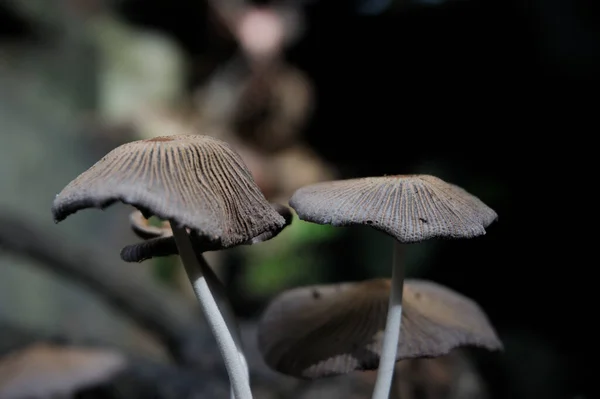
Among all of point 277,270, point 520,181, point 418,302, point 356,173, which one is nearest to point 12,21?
point 277,270

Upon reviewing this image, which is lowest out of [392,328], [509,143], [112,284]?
[392,328]

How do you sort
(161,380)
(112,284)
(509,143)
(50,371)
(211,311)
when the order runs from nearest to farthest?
(211,311)
(50,371)
(161,380)
(112,284)
(509,143)

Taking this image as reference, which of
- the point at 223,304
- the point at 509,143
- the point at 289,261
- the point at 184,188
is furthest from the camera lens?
the point at 289,261

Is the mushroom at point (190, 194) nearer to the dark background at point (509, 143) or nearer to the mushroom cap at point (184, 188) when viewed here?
the mushroom cap at point (184, 188)

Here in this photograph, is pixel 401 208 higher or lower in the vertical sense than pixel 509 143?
lower

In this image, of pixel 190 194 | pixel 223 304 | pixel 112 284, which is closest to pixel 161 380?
pixel 112 284

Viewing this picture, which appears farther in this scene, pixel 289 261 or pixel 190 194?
pixel 289 261

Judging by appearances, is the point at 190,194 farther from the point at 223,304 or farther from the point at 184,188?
the point at 223,304

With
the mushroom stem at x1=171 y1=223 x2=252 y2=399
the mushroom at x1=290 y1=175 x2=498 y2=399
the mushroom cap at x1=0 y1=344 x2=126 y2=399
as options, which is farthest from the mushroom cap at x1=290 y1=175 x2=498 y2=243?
the mushroom cap at x1=0 y1=344 x2=126 y2=399
